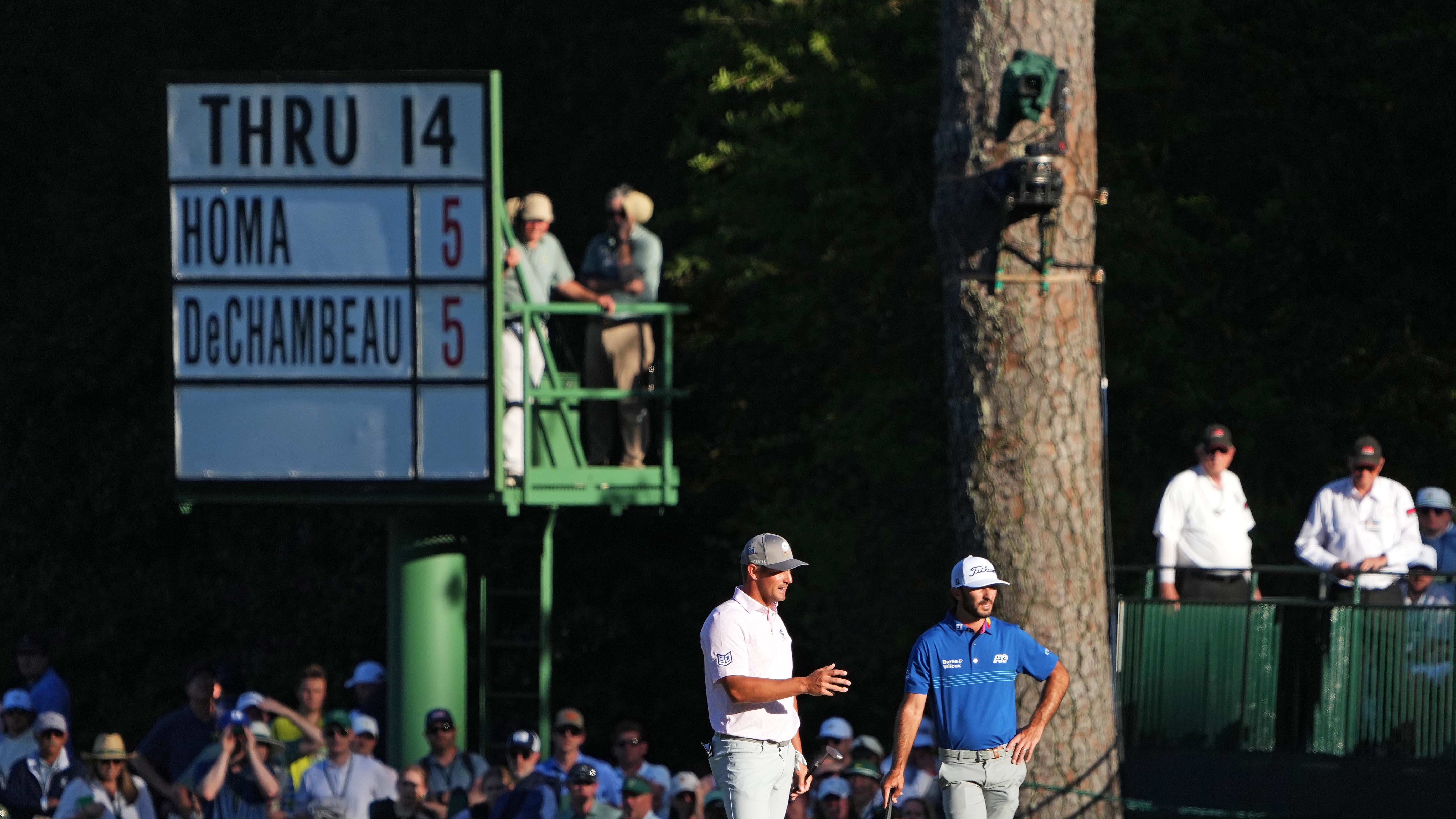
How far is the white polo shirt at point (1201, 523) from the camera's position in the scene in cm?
1362

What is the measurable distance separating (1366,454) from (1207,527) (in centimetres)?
108

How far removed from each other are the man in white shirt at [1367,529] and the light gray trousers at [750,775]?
5156 mm

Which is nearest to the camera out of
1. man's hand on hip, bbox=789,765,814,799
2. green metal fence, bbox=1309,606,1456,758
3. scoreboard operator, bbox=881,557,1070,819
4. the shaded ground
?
man's hand on hip, bbox=789,765,814,799

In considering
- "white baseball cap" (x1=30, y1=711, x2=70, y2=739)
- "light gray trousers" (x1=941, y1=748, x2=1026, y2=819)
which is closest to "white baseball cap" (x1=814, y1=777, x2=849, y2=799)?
"light gray trousers" (x1=941, y1=748, x2=1026, y2=819)

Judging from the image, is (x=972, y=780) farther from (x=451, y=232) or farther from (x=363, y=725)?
(x=451, y=232)

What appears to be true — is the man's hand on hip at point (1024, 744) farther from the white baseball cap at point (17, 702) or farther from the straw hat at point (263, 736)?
the white baseball cap at point (17, 702)

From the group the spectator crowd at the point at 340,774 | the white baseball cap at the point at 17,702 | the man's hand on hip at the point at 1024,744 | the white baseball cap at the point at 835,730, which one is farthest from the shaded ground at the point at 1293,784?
the white baseball cap at the point at 17,702

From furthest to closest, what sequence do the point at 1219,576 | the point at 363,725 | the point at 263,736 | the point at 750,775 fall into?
the point at 263,736 < the point at 363,725 < the point at 1219,576 < the point at 750,775

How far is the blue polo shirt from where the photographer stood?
10.1m

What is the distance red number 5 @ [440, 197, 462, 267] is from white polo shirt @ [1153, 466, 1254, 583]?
17.3 ft

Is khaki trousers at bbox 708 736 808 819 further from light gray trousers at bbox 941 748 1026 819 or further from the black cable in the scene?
the black cable

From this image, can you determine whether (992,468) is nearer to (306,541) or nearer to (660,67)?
(660,67)

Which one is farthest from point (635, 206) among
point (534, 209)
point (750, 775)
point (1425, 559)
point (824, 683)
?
point (824, 683)

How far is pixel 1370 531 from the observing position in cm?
1363
